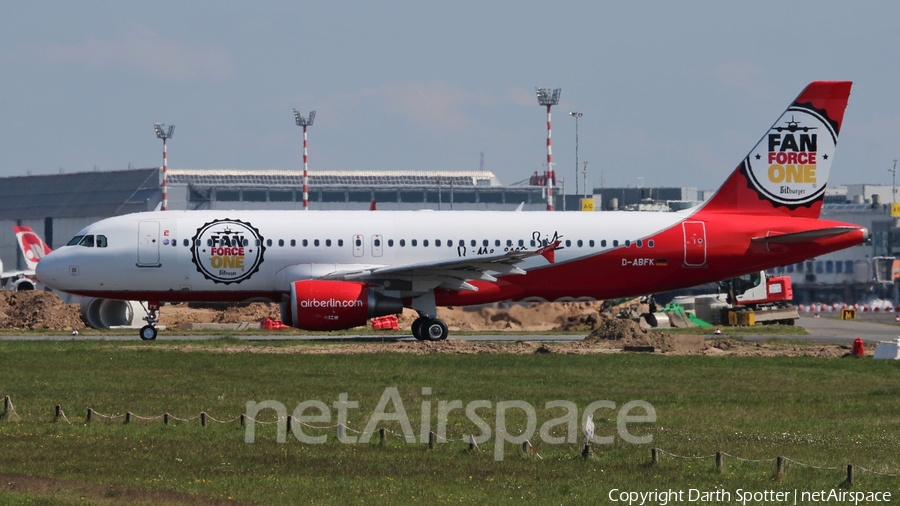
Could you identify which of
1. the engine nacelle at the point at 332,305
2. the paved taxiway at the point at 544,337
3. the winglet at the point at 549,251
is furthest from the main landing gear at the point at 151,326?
the winglet at the point at 549,251

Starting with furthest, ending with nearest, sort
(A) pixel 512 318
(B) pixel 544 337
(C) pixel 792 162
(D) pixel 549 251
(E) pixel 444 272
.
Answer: (A) pixel 512 318
(B) pixel 544 337
(C) pixel 792 162
(D) pixel 549 251
(E) pixel 444 272

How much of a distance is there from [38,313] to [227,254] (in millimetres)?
15808

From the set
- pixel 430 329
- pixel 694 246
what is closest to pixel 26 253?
pixel 430 329

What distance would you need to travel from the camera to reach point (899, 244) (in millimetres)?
112875

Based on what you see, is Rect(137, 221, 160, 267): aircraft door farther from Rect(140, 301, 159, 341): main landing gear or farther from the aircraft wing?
the aircraft wing

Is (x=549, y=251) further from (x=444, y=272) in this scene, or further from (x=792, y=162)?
(x=792, y=162)

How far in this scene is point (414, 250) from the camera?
41000 mm

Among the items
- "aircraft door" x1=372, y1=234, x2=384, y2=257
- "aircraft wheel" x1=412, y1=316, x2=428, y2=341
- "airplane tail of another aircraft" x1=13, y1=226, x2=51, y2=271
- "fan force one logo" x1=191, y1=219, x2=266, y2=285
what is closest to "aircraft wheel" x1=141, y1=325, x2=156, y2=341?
"fan force one logo" x1=191, y1=219, x2=266, y2=285

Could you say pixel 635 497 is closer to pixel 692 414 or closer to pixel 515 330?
pixel 692 414

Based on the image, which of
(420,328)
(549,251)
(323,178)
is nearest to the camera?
(549,251)

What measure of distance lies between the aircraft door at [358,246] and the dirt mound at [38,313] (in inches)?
621

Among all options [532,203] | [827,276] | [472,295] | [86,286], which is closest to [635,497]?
[472,295]

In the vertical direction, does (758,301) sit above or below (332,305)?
below

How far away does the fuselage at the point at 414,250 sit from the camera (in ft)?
131
